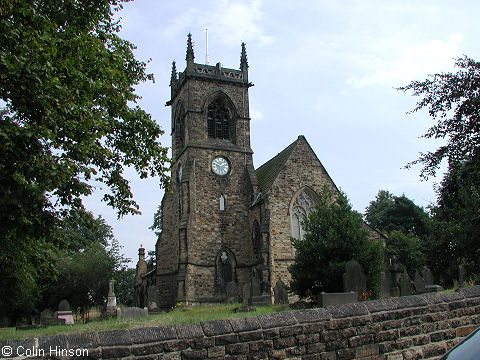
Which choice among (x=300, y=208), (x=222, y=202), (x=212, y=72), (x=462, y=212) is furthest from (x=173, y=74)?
(x=462, y=212)

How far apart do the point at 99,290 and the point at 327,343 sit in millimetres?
34007

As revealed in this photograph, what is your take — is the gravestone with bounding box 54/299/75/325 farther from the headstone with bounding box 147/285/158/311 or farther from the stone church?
the stone church

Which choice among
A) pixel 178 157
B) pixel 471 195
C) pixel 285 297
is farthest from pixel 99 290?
pixel 471 195

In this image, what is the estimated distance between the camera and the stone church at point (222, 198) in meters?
27.3

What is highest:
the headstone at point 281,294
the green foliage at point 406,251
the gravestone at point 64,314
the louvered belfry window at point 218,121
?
the louvered belfry window at point 218,121

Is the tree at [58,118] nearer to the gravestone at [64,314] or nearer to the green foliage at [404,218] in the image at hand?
the gravestone at [64,314]

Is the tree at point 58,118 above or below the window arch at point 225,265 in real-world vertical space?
above

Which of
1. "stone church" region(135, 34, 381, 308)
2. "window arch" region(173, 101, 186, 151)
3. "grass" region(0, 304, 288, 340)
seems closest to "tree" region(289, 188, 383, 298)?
"grass" region(0, 304, 288, 340)

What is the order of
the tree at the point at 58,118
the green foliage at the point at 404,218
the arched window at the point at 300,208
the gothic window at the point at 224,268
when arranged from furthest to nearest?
1. the green foliage at the point at 404,218
2. the gothic window at the point at 224,268
3. the arched window at the point at 300,208
4. the tree at the point at 58,118

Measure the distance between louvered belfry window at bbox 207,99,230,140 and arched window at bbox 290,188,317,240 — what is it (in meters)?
7.37

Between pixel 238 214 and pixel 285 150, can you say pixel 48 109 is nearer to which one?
pixel 238 214

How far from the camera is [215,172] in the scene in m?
30.9

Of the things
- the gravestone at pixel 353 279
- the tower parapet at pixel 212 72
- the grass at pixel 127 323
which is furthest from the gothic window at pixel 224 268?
the gravestone at pixel 353 279

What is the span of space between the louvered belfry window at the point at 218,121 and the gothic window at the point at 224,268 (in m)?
8.40
